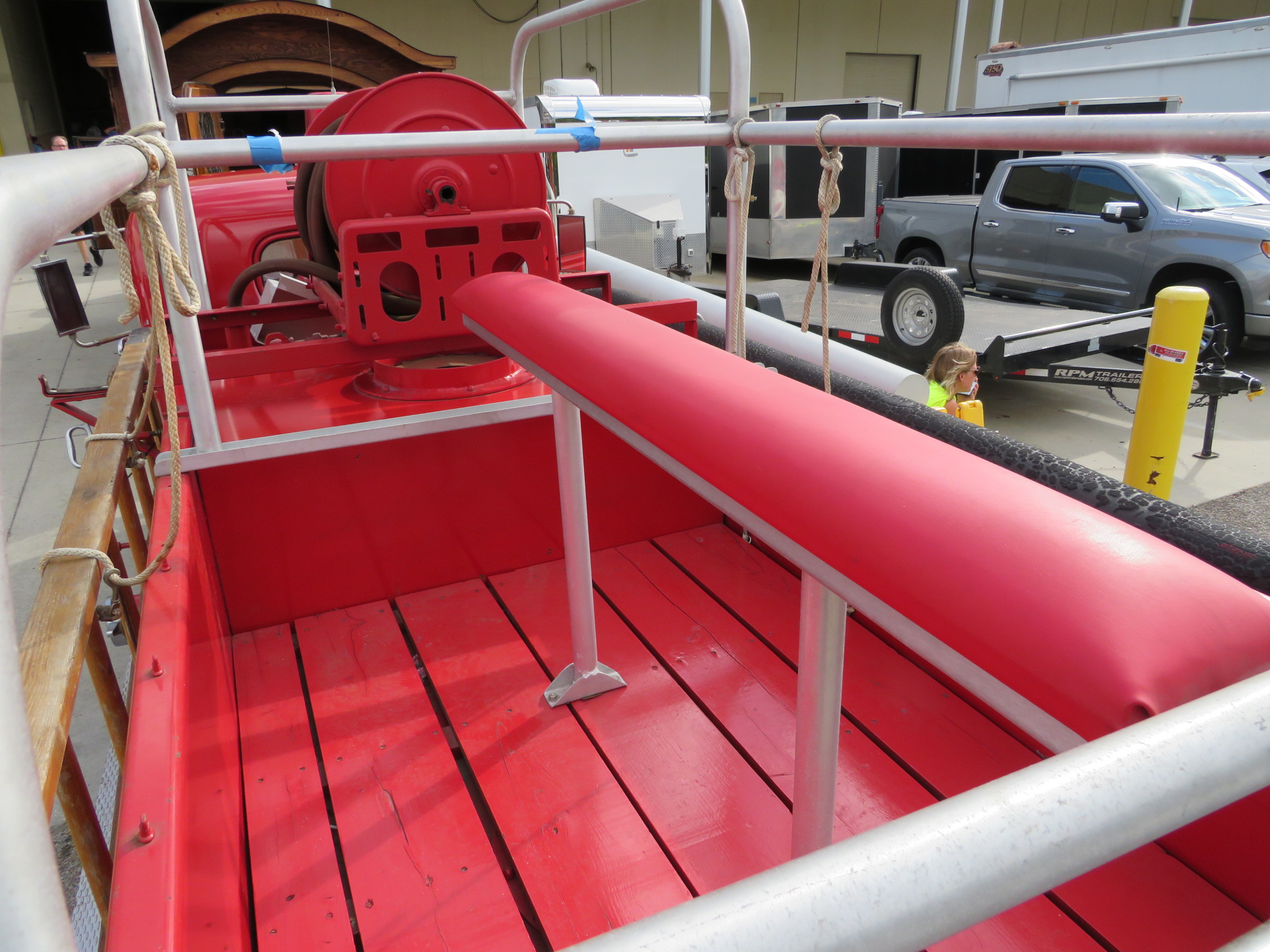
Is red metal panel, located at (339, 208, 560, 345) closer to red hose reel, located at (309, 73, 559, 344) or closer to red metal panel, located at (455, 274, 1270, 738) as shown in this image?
red hose reel, located at (309, 73, 559, 344)

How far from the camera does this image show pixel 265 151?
166 centimetres

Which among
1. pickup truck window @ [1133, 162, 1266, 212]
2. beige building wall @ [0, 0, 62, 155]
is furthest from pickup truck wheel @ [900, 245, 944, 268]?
beige building wall @ [0, 0, 62, 155]

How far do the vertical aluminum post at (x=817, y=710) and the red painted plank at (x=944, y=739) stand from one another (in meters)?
0.42

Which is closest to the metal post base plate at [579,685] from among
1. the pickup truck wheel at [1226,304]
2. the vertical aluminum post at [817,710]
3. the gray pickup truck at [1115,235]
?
the vertical aluminum post at [817,710]

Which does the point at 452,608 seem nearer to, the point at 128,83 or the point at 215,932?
the point at 215,932

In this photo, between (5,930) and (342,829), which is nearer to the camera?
(5,930)

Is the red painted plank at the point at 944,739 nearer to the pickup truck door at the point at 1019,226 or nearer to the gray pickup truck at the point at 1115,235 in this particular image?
the gray pickup truck at the point at 1115,235

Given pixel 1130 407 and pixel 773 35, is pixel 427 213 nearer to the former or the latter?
pixel 1130 407

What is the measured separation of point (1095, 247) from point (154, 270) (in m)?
7.59

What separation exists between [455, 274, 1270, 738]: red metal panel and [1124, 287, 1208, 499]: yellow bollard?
11.3 ft

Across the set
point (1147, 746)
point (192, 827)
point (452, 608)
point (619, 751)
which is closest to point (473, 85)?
point (452, 608)

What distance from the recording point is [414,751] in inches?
73.7

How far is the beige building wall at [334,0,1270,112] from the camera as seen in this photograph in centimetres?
1605

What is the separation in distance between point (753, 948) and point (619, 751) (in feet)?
5.23
